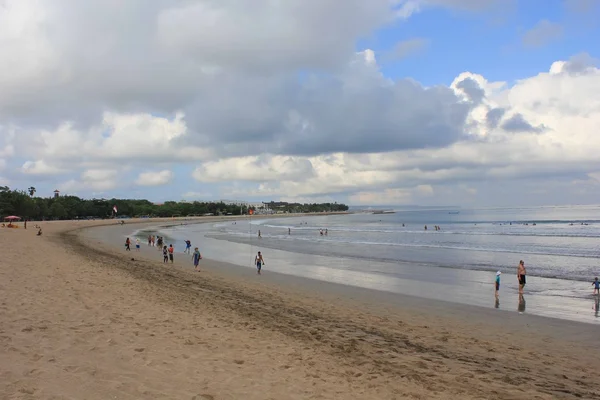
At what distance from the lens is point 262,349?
9414 mm

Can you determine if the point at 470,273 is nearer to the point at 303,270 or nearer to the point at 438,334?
the point at 303,270

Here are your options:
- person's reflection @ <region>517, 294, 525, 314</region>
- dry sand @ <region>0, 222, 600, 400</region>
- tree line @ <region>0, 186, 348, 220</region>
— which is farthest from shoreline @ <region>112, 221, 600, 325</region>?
tree line @ <region>0, 186, 348, 220</region>

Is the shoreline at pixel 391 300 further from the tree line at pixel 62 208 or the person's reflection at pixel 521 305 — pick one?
the tree line at pixel 62 208

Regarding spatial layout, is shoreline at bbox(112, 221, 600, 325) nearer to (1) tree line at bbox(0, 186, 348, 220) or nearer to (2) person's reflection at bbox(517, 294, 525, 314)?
(2) person's reflection at bbox(517, 294, 525, 314)

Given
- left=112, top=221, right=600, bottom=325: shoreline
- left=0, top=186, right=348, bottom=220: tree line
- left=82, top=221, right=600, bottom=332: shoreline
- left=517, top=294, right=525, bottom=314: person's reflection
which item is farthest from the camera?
left=0, top=186, right=348, bottom=220: tree line

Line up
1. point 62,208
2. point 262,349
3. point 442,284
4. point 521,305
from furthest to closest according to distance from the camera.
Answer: point 62,208
point 442,284
point 521,305
point 262,349

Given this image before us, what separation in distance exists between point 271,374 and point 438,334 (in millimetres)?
6422

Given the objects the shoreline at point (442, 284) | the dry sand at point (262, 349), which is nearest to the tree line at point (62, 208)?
the shoreline at point (442, 284)

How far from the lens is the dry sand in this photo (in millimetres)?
6922

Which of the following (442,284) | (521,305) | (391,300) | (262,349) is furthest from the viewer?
(442,284)

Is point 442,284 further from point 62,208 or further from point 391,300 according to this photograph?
point 62,208

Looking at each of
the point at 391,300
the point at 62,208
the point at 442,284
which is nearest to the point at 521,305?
the point at 391,300

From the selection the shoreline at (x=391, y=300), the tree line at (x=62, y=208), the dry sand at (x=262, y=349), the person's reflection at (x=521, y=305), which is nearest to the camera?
the dry sand at (x=262, y=349)

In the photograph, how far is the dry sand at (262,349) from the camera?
6.92 metres
